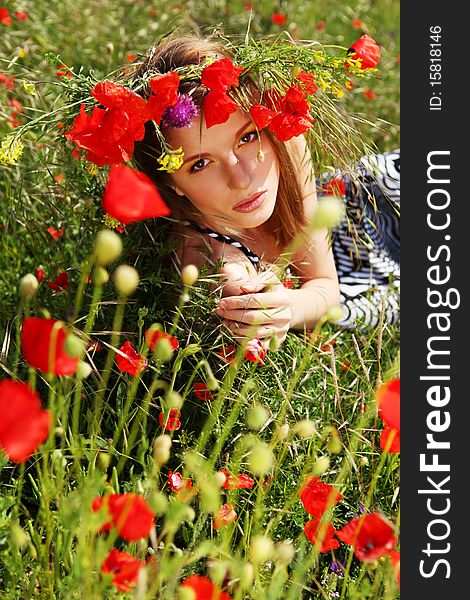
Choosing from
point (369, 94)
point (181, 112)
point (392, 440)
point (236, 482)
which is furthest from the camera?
point (369, 94)

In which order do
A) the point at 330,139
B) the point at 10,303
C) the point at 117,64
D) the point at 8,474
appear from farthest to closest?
the point at 117,64, the point at 10,303, the point at 330,139, the point at 8,474

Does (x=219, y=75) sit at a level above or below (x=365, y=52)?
below

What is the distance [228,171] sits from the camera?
1.69 m

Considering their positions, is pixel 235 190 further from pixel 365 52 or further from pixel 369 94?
pixel 369 94

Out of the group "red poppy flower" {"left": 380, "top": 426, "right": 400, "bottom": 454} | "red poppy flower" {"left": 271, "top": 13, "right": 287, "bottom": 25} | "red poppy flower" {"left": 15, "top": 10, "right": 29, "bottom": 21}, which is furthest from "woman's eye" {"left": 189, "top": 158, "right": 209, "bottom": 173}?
"red poppy flower" {"left": 271, "top": 13, "right": 287, "bottom": 25}

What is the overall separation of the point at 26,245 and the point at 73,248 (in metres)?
0.18

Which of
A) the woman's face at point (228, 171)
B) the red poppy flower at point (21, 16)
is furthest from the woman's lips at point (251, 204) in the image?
the red poppy flower at point (21, 16)

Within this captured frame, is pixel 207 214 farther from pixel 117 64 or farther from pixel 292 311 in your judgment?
pixel 117 64

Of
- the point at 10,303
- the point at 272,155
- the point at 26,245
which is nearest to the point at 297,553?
the point at 272,155

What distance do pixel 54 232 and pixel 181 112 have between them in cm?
67

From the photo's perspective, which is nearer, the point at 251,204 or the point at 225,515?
the point at 225,515

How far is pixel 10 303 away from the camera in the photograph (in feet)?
6.89

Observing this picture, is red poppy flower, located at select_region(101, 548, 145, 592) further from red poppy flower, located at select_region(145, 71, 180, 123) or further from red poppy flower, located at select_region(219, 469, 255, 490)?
red poppy flower, located at select_region(145, 71, 180, 123)

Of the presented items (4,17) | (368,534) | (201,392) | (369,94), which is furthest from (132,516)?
(369,94)
